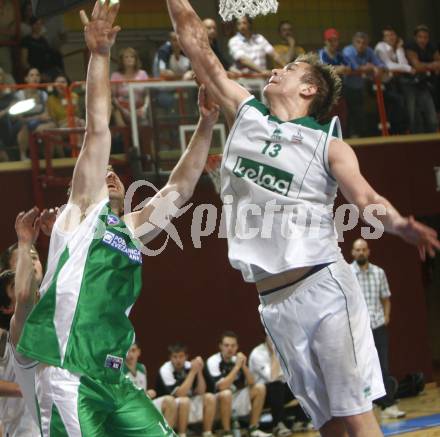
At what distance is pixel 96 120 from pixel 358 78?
9550 mm

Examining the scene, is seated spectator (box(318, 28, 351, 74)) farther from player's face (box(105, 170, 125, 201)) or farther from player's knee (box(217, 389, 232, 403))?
player's face (box(105, 170, 125, 201))

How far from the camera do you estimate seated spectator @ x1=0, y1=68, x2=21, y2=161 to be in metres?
11.8

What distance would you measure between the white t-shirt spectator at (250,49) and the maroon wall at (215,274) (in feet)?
6.41

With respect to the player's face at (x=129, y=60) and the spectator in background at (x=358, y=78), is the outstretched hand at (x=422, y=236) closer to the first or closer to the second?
the player's face at (x=129, y=60)

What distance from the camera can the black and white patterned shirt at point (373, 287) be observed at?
496 inches

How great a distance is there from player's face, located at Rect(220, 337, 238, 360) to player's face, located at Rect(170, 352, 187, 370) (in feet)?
1.73

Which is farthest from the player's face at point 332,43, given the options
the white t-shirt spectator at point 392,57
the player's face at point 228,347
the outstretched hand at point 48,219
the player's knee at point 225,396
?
the outstretched hand at point 48,219

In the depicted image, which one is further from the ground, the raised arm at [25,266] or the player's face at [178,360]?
the raised arm at [25,266]

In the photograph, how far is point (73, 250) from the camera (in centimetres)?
471

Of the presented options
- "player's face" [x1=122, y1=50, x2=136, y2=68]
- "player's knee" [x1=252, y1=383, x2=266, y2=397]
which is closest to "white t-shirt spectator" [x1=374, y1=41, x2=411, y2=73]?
"player's face" [x1=122, y1=50, x2=136, y2=68]

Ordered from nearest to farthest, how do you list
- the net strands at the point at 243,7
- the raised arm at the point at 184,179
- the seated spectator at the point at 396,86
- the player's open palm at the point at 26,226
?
the player's open palm at the point at 26,226 < the raised arm at the point at 184,179 < the net strands at the point at 243,7 < the seated spectator at the point at 396,86

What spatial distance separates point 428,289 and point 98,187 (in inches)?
614

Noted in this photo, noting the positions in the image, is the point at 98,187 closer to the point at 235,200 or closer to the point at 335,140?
the point at 235,200

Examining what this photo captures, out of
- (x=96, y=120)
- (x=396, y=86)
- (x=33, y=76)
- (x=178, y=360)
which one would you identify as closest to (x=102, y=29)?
(x=96, y=120)
